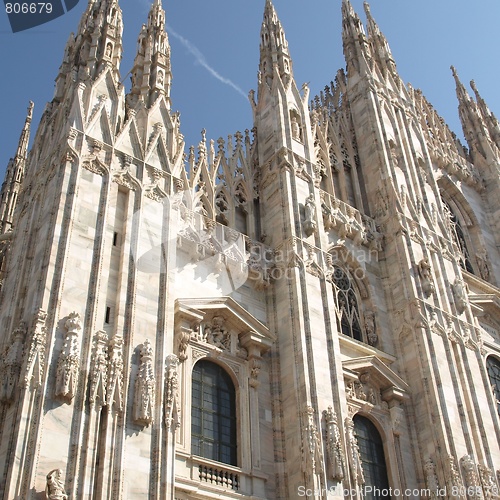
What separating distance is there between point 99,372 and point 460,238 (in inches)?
784

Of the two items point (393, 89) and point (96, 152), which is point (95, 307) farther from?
point (393, 89)

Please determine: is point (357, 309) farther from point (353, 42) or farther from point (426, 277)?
point (353, 42)

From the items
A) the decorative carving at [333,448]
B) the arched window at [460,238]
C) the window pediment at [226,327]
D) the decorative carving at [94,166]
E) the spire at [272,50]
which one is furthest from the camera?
the arched window at [460,238]

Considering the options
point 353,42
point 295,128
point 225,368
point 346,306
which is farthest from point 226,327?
point 353,42

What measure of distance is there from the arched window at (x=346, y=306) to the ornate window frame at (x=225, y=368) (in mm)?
3816

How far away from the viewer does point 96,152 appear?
699 inches

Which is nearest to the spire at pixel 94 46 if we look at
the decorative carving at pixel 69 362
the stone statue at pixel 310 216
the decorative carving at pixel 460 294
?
the stone statue at pixel 310 216

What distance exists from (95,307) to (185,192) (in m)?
6.11

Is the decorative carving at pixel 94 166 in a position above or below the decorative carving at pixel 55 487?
above

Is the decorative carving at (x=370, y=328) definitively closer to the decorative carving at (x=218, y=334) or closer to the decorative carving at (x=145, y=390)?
the decorative carving at (x=218, y=334)

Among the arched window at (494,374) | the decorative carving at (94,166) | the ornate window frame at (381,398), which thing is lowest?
the ornate window frame at (381,398)

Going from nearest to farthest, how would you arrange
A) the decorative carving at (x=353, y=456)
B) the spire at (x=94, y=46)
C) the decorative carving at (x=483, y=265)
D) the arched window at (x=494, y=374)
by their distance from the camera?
the decorative carving at (x=353, y=456)
the spire at (x=94, y=46)
the arched window at (x=494, y=374)
the decorative carving at (x=483, y=265)

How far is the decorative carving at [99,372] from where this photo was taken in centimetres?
1374

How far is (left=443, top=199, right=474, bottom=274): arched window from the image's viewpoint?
94.7 feet
